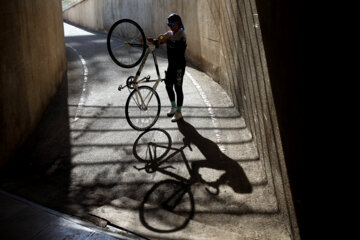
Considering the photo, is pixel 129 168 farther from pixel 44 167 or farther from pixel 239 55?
pixel 239 55

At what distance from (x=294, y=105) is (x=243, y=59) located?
3.46 metres

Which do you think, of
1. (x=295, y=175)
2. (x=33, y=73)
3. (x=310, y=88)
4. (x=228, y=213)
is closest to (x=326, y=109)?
(x=310, y=88)

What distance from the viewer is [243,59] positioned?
8305mm

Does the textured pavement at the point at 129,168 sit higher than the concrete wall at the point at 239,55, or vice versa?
the concrete wall at the point at 239,55

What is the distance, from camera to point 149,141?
8.59 metres

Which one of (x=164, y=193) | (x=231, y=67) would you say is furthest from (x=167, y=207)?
(x=231, y=67)

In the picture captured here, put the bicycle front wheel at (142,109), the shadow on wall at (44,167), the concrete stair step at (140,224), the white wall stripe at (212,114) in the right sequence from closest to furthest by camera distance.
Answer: the concrete stair step at (140,224) → the shadow on wall at (44,167) → the white wall stripe at (212,114) → the bicycle front wheel at (142,109)

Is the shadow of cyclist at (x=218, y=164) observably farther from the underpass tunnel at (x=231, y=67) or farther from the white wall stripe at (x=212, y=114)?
the underpass tunnel at (x=231, y=67)

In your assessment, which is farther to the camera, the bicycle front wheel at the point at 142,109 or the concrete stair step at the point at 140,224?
the bicycle front wheel at the point at 142,109

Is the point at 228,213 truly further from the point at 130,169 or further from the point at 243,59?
the point at 243,59

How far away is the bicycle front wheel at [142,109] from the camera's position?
8930mm

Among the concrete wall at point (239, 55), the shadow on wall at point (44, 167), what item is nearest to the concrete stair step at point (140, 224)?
the shadow on wall at point (44, 167)

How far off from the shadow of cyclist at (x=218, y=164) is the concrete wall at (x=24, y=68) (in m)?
3.21

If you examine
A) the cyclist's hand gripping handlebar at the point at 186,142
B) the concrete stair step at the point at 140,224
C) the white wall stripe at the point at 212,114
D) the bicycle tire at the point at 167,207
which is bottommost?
the bicycle tire at the point at 167,207
